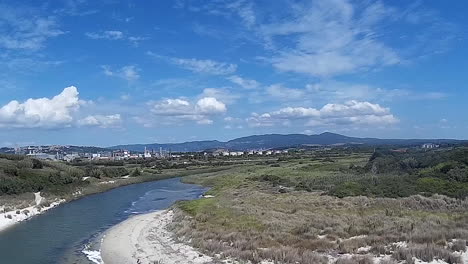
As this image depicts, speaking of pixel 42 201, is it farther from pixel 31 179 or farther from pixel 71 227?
pixel 71 227

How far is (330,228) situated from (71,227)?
25291mm

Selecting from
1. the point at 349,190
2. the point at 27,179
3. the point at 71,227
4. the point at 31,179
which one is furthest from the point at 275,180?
the point at 27,179

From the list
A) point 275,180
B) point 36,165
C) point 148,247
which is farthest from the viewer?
point 36,165

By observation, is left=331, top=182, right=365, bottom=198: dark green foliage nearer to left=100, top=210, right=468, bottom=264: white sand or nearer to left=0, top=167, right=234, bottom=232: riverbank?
left=100, top=210, right=468, bottom=264: white sand

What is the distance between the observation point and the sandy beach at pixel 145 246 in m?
27.0

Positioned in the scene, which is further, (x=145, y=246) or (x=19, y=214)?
(x=19, y=214)

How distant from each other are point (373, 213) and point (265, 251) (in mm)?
12523

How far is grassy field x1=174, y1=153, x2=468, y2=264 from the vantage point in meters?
23.1

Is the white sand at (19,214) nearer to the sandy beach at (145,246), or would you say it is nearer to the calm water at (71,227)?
the calm water at (71,227)

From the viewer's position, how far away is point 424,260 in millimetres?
21344

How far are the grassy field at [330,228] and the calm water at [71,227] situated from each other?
787 centimetres

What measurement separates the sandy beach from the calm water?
145cm

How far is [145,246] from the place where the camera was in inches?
1231

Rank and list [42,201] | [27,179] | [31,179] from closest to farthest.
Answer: [42,201]
[27,179]
[31,179]
